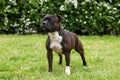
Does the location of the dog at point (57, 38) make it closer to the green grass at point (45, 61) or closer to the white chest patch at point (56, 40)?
the white chest patch at point (56, 40)

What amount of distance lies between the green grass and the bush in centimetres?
127

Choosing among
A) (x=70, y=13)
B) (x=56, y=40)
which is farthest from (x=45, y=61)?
(x=70, y=13)

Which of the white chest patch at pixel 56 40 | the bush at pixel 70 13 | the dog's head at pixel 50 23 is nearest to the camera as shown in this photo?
the dog's head at pixel 50 23

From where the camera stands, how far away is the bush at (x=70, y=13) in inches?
553

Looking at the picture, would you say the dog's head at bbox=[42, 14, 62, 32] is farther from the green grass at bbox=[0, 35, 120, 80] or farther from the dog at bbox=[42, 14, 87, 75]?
the green grass at bbox=[0, 35, 120, 80]

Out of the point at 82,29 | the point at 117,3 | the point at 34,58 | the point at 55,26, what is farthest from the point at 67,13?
the point at 55,26

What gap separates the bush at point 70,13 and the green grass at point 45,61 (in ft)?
4.18

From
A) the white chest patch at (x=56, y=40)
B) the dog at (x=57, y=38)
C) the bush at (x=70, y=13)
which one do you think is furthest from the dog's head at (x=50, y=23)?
the bush at (x=70, y=13)

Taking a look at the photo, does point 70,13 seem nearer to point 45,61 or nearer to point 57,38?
point 45,61

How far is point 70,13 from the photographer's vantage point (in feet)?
46.6

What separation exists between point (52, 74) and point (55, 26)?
879 mm

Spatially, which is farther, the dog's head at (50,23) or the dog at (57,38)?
the dog at (57,38)

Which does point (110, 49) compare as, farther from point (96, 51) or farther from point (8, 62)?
point (8, 62)

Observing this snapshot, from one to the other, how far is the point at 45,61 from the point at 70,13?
18.7ft
